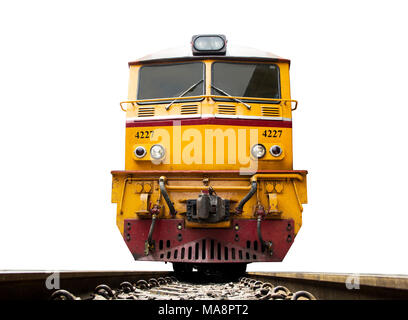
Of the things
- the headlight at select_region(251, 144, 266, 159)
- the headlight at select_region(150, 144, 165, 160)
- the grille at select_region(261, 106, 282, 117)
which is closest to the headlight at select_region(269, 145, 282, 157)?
the headlight at select_region(251, 144, 266, 159)

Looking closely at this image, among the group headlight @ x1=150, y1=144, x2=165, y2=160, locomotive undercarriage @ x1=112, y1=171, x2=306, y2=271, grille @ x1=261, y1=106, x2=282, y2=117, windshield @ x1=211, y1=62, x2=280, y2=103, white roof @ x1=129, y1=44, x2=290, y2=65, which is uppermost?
white roof @ x1=129, y1=44, x2=290, y2=65

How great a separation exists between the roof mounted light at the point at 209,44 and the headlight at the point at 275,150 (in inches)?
58.6

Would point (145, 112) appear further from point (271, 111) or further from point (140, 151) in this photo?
point (271, 111)

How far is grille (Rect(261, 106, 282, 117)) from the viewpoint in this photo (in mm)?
5402

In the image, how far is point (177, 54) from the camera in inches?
222

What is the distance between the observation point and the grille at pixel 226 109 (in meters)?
5.30

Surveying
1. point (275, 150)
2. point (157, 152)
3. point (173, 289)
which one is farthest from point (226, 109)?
point (173, 289)

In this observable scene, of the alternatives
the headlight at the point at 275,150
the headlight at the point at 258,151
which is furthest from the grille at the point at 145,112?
the headlight at the point at 275,150

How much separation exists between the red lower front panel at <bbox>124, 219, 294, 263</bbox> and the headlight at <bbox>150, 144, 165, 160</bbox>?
83 centimetres

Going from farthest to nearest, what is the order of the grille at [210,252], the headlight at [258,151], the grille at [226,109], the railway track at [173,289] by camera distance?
the grille at [226,109], the headlight at [258,151], the grille at [210,252], the railway track at [173,289]

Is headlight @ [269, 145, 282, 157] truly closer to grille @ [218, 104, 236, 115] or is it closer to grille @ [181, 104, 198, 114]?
grille @ [218, 104, 236, 115]

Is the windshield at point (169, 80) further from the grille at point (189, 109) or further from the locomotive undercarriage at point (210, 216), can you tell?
the locomotive undercarriage at point (210, 216)

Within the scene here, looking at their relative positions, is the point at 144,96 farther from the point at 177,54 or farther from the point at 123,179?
the point at 123,179
